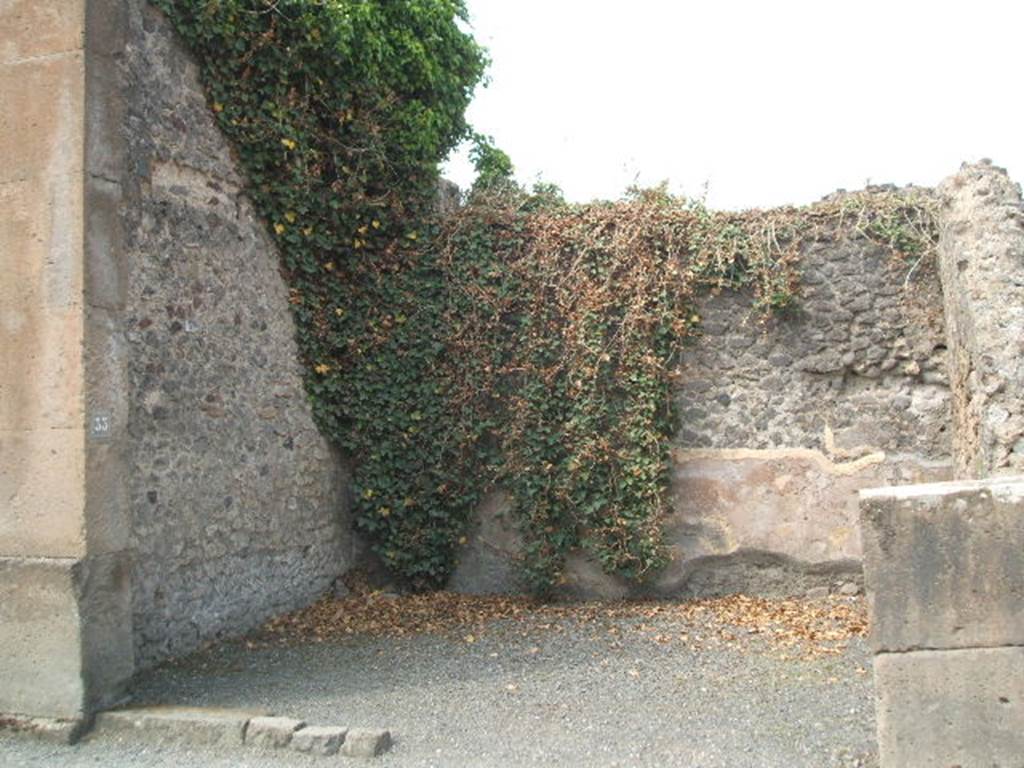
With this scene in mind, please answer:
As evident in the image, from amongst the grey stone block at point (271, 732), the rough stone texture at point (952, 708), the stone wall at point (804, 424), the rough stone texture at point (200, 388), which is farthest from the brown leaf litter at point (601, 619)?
the rough stone texture at point (952, 708)

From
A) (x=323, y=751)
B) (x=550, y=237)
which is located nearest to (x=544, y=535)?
(x=550, y=237)

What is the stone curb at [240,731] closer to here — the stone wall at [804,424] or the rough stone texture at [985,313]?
the stone wall at [804,424]

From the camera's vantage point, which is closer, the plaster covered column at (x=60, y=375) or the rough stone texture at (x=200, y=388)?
the plaster covered column at (x=60, y=375)

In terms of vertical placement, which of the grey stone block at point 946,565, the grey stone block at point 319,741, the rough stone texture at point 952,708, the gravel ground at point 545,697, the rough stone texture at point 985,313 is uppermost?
the rough stone texture at point 985,313

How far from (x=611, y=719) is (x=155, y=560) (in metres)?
2.97

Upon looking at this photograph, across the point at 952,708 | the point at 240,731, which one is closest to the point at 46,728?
the point at 240,731

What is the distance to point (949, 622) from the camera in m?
3.95

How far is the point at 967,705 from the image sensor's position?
393 centimetres

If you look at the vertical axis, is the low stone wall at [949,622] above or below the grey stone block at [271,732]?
above

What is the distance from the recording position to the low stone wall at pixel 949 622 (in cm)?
390

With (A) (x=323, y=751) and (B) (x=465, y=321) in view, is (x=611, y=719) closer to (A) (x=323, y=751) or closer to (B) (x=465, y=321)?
(A) (x=323, y=751)

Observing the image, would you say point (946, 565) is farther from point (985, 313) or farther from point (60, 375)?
point (60, 375)

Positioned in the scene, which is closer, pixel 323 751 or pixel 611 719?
pixel 323 751

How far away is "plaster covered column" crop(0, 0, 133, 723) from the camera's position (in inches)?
204
